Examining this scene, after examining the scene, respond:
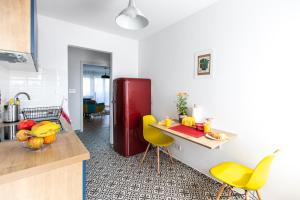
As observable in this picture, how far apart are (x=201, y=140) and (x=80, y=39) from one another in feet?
8.63

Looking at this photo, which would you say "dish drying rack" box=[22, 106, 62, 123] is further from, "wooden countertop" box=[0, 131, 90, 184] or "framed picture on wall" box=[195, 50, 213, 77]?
"framed picture on wall" box=[195, 50, 213, 77]

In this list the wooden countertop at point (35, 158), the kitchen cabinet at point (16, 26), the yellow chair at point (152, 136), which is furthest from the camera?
the yellow chair at point (152, 136)

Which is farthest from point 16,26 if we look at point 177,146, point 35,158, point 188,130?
point 177,146

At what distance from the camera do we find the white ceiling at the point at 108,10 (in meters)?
1.96

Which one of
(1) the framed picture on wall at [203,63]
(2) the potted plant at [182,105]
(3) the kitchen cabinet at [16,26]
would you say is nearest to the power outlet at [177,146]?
(2) the potted plant at [182,105]

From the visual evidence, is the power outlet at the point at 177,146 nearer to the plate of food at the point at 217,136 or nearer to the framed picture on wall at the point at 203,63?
the plate of food at the point at 217,136

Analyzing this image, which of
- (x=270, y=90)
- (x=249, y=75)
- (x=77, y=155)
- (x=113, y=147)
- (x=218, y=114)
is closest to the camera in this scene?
(x=77, y=155)

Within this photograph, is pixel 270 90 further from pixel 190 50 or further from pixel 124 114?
pixel 124 114

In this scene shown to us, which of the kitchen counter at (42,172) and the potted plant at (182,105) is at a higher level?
the potted plant at (182,105)

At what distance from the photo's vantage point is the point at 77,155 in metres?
0.86

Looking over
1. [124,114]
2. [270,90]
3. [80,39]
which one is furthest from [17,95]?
[270,90]

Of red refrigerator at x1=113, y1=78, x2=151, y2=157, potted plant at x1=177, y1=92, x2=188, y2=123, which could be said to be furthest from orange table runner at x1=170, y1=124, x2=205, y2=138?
red refrigerator at x1=113, y1=78, x2=151, y2=157

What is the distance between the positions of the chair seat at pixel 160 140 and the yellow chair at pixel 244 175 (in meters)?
0.89

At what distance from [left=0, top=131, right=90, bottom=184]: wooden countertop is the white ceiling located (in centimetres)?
187
